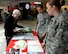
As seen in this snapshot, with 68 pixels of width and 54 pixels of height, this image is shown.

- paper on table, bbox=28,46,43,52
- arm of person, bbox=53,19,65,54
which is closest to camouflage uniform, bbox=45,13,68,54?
arm of person, bbox=53,19,65,54

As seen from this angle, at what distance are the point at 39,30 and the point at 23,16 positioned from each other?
9562 mm

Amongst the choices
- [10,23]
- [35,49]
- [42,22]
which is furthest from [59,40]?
[42,22]

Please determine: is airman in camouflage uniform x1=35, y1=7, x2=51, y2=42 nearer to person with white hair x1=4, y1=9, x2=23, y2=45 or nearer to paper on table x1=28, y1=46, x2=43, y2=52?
person with white hair x1=4, y1=9, x2=23, y2=45

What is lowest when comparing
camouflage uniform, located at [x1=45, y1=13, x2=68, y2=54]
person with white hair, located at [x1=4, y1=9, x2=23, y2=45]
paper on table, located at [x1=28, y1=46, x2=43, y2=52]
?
paper on table, located at [x1=28, y1=46, x2=43, y2=52]

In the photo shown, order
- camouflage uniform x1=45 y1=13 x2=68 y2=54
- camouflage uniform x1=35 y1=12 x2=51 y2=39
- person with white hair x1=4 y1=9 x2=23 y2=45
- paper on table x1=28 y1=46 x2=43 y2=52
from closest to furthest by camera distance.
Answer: camouflage uniform x1=45 y1=13 x2=68 y2=54 < paper on table x1=28 y1=46 x2=43 y2=52 < person with white hair x1=4 y1=9 x2=23 y2=45 < camouflage uniform x1=35 y1=12 x2=51 y2=39

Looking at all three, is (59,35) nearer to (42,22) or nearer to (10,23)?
(10,23)

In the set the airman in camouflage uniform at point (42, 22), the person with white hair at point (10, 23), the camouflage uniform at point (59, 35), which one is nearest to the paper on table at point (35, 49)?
the camouflage uniform at point (59, 35)

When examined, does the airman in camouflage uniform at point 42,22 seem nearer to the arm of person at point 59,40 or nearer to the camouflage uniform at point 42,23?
the camouflage uniform at point 42,23

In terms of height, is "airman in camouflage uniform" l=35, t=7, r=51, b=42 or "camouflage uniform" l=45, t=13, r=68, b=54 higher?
"camouflage uniform" l=45, t=13, r=68, b=54

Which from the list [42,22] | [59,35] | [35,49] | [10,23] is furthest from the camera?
[42,22]

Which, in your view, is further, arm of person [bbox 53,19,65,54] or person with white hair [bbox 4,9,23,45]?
person with white hair [bbox 4,9,23,45]

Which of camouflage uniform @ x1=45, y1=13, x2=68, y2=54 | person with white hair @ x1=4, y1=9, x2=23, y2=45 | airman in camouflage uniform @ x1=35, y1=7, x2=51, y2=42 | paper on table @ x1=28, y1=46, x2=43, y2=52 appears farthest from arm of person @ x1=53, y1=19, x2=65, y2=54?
airman in camouflage uniform @ x1=35, y1=7, x2=51, y2=42

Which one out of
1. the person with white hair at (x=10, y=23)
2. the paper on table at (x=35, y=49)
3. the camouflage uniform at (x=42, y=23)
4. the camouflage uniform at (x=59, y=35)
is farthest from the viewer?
the camouflage uniform at (x=42, y=23)

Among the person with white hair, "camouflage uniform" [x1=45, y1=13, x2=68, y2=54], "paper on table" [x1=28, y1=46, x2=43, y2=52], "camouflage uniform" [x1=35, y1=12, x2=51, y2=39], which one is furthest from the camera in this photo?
"camouflage uniform" [x1=35, y1=12, x2=51, y2=39]
